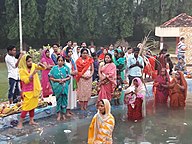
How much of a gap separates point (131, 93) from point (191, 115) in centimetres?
156

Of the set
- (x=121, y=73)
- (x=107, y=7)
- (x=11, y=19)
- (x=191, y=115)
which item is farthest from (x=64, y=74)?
(x=107, y=7)

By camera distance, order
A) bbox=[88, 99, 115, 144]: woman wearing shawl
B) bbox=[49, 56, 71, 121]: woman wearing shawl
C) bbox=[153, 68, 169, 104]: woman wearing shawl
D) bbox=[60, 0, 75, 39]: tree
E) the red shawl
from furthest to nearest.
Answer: bbox=[60, 0, 75, 39]: tree → bbox=[153, 68, 169, 104]: woman wearing shawl → the red shawl → bbox=[49, 56, 71, 121]: woman wearing shawl → bbox=[88, 99, 115, 144]: woman wearing shawl

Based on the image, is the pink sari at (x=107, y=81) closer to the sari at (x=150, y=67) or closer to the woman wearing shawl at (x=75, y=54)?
the woman wearing shawl at (x=75, y=54)

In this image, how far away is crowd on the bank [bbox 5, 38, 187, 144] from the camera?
20.7ft

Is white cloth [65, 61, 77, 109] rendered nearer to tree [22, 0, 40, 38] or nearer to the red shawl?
the red shawl

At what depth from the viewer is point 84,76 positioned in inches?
303

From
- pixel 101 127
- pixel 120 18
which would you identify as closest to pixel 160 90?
pixel 101 127

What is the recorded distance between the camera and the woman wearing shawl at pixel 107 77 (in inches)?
296

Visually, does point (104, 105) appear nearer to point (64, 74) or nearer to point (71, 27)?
point (64, 74)

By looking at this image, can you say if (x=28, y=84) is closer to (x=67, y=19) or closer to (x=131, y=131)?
(x=131, y=131)

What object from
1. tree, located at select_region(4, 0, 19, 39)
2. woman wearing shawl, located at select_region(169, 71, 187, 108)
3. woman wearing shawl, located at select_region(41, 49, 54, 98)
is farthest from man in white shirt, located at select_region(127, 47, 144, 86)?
tree, located at select_region(4, 0, 19, 39)

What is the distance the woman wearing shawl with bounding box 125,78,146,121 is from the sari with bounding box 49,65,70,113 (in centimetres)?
134

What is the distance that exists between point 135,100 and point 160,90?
1.83 meters

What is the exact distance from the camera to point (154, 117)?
299 inches
